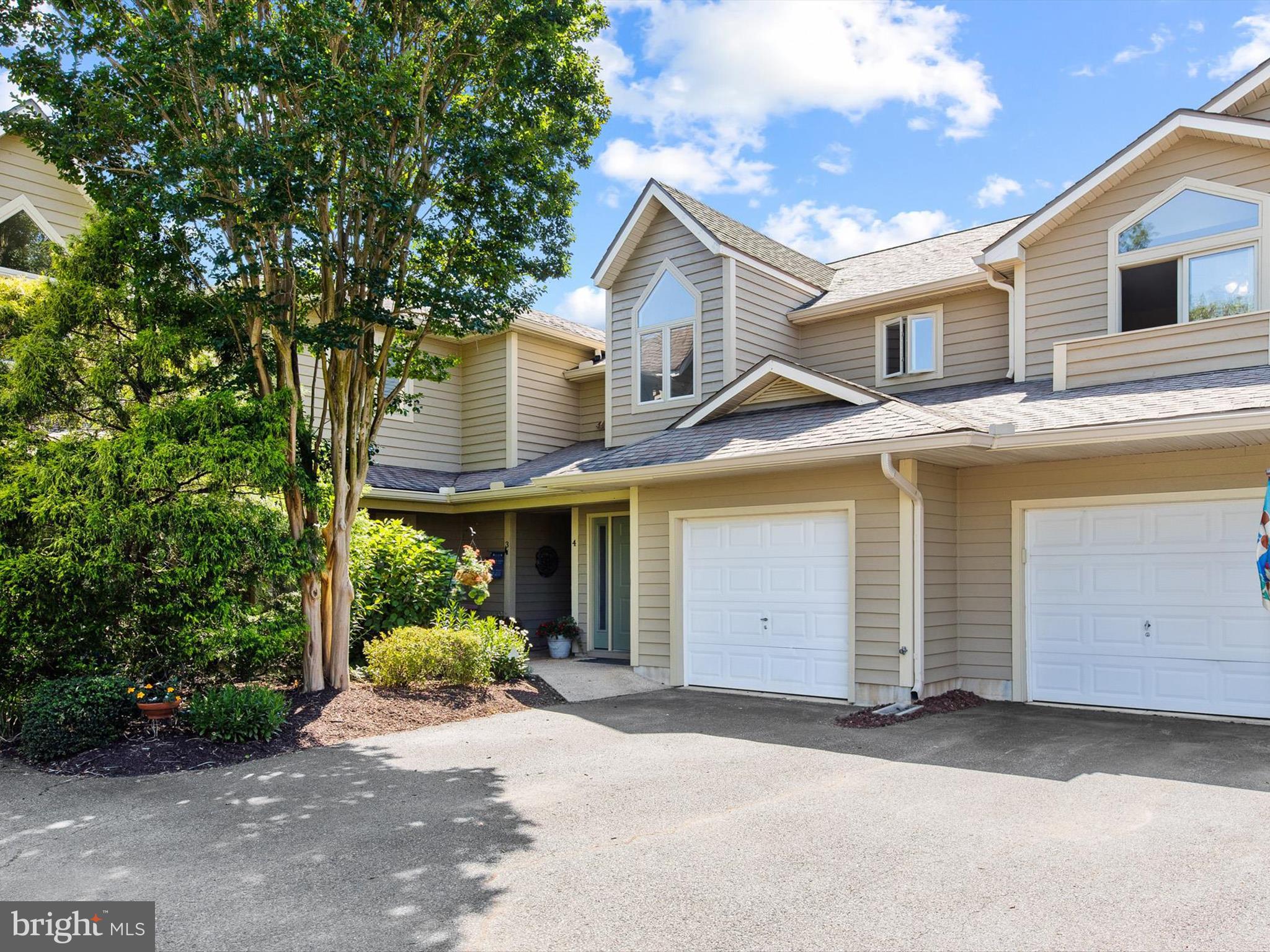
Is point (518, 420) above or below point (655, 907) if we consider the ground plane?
above

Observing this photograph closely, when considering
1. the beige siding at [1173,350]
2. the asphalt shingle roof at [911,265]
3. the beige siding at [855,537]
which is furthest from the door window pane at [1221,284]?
the beige siding at [855,537]

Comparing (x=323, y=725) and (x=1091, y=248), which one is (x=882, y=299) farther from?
(x=323, y=725)

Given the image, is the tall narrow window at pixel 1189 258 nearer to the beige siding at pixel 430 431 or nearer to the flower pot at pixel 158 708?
the flower pot at pixel 158 708

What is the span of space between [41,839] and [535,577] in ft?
35.8

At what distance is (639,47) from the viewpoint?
Result: 11344 mm

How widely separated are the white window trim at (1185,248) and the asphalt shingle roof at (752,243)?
179 inches

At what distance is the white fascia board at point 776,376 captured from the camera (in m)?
10.4

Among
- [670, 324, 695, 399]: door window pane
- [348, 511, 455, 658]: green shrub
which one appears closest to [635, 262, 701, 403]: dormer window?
[670, 324, 695, 399]: door window pane

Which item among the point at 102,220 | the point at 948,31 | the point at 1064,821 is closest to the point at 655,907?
the point at 1064,821

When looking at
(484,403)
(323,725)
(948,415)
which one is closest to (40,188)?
(484,403)

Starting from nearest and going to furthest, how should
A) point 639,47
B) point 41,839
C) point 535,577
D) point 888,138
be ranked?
point 41,839 → point 639,47 → point 888,138 → point 535,577

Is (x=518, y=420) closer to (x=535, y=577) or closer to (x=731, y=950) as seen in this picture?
(x=535, y=577)

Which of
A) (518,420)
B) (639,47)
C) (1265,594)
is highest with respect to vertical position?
(639,47)

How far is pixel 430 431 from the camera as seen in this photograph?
54.5 feet
